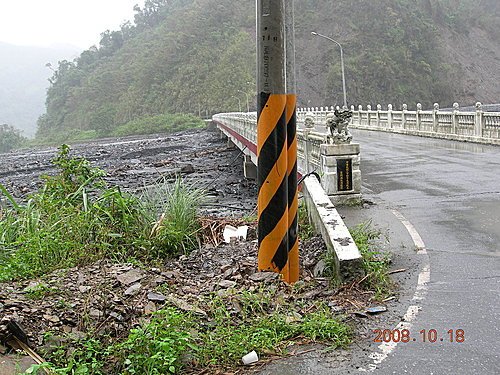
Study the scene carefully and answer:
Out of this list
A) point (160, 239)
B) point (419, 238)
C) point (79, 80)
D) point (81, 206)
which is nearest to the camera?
point (160, 239)

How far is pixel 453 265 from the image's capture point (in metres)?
6.32

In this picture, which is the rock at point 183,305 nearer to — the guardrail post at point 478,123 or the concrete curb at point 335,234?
the concrete curb at point 335,234

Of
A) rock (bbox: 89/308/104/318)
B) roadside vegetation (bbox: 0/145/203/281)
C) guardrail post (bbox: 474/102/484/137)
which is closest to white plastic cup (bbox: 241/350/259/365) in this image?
rock (bbox: 89/308/104/318)

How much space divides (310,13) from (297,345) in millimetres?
112413

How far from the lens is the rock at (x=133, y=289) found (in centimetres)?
504

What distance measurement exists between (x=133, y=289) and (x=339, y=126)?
607 cm

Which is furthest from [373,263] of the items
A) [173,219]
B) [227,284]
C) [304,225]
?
[173,219]

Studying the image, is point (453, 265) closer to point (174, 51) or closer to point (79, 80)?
point (174, 51)

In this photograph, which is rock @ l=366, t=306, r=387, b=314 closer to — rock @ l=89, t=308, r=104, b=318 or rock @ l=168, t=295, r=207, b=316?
rock @ l=168, t=295, r=207, b=316

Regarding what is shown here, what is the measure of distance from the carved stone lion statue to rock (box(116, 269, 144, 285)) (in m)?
5.48

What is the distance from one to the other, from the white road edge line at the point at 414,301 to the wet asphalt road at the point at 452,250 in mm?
53

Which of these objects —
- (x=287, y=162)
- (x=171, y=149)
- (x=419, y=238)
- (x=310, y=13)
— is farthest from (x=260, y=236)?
(x=310, y=13)

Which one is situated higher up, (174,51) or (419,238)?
(174,51)

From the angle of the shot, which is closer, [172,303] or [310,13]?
[172,303]
